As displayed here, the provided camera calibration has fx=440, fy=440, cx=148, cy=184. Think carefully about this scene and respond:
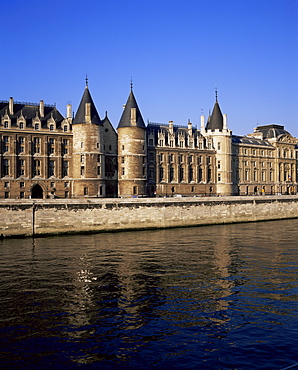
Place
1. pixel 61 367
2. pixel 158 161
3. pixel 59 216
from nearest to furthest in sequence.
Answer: pixel 61 367, pixel 59 216, pixel 158 161

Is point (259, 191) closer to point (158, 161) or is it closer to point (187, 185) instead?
point (187, 185)

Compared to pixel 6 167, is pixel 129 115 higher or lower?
higher

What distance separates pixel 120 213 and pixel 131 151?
729 inches

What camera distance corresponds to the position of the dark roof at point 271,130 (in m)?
101

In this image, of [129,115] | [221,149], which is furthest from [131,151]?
[221,149]

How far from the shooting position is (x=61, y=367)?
13.6m

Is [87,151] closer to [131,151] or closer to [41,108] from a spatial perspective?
[131,151]

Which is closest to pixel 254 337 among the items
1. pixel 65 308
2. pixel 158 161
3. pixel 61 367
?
pixel 61 367

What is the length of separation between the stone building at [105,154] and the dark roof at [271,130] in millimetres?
18968

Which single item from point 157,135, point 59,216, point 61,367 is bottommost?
point 61,367

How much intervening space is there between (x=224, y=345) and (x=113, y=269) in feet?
42.1

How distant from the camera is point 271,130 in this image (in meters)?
101

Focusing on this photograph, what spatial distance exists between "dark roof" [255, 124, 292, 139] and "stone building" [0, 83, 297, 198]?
1897 centimetres

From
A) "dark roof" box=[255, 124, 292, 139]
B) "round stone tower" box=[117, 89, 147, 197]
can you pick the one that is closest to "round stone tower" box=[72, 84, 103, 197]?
"round stone tower" box=[117, 89, 147, 197]
